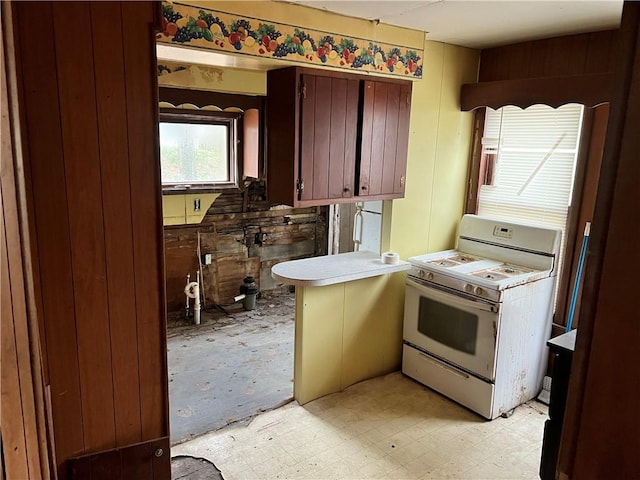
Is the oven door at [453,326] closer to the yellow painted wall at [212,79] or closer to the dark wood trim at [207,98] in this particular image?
the yellow painted wall at [212,79]

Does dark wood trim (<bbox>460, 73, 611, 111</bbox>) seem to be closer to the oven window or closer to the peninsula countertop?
the peninsula countertop

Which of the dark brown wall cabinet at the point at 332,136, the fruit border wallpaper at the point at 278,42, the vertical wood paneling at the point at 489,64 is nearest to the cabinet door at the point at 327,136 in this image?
the dark brown wall cabinet at the point at 332,136

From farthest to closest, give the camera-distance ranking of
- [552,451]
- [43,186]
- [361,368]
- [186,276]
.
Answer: [186,276] < [361,368] < [552,451] < [43,186]

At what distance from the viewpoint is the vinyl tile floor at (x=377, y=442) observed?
2.60 meters

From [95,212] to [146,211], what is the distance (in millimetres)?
118

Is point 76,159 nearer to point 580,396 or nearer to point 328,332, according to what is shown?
point 580,396

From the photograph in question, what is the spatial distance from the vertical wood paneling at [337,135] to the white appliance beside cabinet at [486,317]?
910 mm

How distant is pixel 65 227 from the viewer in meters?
1.11

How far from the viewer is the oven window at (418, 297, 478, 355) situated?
3.11m

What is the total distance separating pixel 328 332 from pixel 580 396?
2526 millimetres

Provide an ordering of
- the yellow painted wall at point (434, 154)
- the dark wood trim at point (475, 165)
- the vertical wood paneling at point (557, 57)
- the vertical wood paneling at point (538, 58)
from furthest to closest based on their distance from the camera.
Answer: the dark wood trim at point (475, 165) < the yellow painted wall at point (434, 154) < the vertical wood paneling at point (538, 58) < the vertical wood paneling at point (557, 57)

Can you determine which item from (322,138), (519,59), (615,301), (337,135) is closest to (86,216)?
(615,301)

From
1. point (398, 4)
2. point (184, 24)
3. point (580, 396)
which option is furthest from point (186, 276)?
point (580, 396)

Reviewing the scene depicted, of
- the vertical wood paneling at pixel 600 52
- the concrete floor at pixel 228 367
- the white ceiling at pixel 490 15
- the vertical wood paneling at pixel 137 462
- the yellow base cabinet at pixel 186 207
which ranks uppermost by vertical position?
the white ceiling at pixel 490 15
